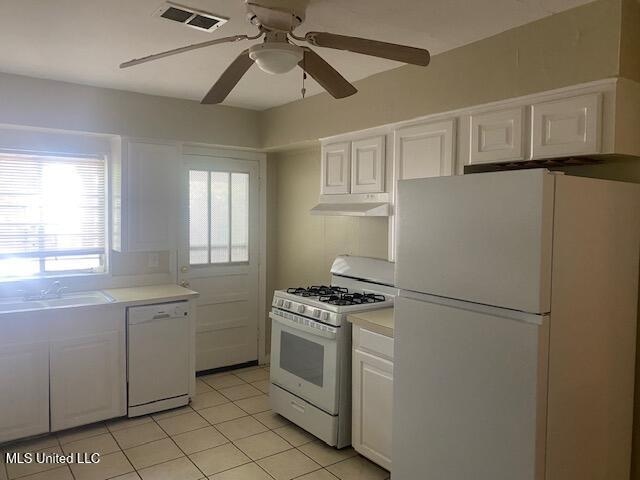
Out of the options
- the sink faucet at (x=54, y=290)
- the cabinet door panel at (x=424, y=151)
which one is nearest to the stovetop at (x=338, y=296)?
the cabinet door panel at (x=424, y=151)

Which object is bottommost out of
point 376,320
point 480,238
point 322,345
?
point 322,345

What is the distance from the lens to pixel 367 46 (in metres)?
1.75

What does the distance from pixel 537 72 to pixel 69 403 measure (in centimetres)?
341

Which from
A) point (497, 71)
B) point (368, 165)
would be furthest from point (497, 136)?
point (368, 165)

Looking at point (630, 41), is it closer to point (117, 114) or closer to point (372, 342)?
point (372, 342)

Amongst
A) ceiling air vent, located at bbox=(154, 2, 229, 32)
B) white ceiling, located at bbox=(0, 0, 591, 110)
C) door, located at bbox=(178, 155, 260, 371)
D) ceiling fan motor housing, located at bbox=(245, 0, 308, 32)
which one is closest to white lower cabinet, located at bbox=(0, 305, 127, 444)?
door, located at bbox=(178, 155, 260, 371)

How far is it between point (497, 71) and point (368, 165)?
3.52 feet

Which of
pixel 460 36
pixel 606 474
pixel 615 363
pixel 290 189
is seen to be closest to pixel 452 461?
pixel 606 474

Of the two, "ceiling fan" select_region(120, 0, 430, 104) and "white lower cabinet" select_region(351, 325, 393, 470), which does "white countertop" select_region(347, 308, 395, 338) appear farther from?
"ceiling fan" select_region(120, 0, 430, 104)

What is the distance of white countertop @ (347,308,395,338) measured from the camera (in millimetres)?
2744

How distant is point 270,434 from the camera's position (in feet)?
11.1

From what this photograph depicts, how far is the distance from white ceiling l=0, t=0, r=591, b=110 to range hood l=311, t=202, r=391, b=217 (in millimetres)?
850

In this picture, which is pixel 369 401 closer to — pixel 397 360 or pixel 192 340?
pixel 397 360

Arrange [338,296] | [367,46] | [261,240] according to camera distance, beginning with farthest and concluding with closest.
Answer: [261,240]
[338,296]
[367,46]
